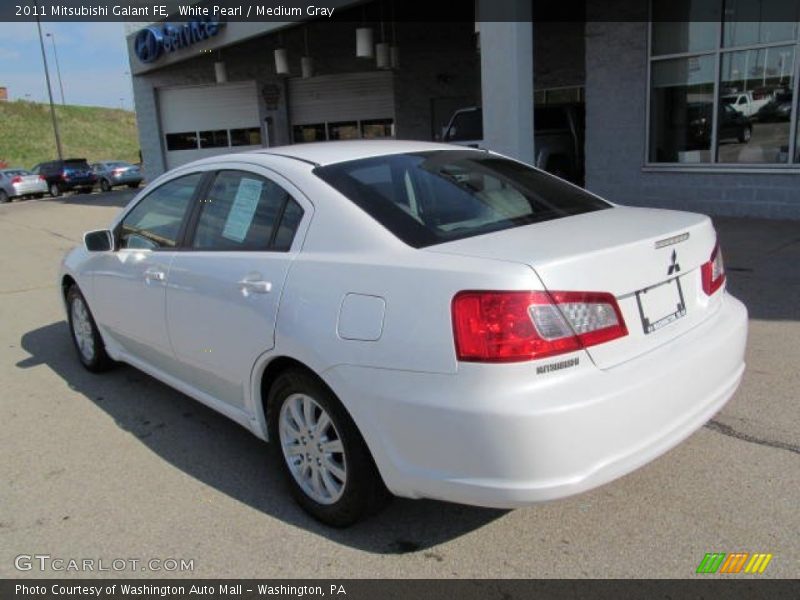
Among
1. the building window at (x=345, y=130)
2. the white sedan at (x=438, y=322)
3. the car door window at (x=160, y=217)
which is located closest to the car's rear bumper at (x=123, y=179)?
the building window at (x=345, y=130)

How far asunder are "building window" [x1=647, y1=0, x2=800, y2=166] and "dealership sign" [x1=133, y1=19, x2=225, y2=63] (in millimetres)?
11629

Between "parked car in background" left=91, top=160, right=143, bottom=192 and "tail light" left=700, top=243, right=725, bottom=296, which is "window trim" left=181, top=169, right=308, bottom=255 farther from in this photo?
"parked car in background" left=91, top=160, right=143, bottom=192

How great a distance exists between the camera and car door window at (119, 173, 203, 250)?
4031 mm

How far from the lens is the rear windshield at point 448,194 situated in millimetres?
2953

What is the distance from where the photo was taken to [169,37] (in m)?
21.4

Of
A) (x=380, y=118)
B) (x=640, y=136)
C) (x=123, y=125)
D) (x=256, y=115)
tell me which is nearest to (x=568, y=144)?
(x=640, y=136)

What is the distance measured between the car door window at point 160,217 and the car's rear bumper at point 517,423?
5.96 ft

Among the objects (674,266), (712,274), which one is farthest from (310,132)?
(674,266)

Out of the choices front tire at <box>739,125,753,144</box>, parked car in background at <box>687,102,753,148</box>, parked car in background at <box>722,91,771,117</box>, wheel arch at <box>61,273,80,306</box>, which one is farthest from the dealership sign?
wheel arch at <box>61,273,80,306</box>

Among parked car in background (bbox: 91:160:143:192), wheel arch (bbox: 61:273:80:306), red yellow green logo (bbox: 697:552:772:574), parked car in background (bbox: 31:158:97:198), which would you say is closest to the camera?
red yellow green logo (bbox: 697:552:772:574)

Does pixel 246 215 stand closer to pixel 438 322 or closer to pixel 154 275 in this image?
pixel 154 275

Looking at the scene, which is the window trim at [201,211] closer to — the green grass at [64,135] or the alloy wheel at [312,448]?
the alloy wheel at [312,448]

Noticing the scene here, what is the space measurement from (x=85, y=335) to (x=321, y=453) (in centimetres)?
309
